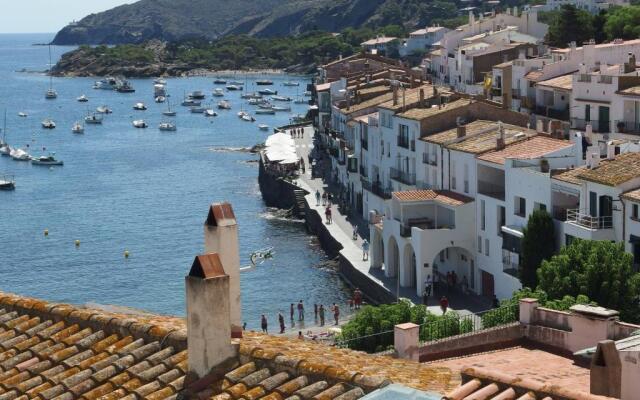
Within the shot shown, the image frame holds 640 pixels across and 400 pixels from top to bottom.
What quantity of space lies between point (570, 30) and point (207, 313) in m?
78.6

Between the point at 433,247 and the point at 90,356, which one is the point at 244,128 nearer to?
the point at 433,247

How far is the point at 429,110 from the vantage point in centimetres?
5812

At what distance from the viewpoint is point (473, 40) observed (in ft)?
302

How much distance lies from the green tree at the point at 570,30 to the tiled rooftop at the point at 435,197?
123ft

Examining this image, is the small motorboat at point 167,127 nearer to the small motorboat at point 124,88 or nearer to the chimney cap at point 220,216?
the small motorboat at point 124,88

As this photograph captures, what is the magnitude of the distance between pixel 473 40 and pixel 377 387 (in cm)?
8392

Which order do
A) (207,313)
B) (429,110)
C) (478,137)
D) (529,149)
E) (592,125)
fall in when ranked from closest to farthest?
(207,313), (529,149), (478,137), (592,125), (429,110)

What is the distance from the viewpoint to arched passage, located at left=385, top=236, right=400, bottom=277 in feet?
168

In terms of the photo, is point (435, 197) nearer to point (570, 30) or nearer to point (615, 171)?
point (615, 171)

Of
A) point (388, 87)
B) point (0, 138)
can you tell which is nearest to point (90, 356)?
point (388, 87)

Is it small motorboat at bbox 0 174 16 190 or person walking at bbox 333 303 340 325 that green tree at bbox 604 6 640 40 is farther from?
person walking at bbox 333 303 340 325

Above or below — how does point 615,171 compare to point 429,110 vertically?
below

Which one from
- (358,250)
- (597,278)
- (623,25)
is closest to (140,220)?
(358,250)

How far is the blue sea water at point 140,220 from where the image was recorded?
55719 millimetres
